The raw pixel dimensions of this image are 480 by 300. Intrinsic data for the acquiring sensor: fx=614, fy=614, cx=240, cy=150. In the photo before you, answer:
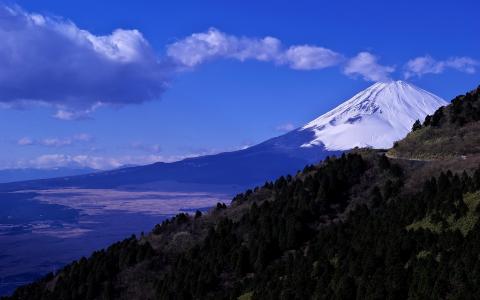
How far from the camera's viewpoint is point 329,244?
97.7 ft

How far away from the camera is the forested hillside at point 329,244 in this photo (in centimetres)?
2200

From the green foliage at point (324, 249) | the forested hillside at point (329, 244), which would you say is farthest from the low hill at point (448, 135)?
the green foliage at point (324, 249)

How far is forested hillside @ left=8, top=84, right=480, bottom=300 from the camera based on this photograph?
22000mm

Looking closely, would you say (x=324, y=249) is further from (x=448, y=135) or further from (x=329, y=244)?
(x=448, y=135)

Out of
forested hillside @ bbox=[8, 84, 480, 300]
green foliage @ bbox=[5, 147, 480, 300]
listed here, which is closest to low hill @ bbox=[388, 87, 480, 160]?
forested hillside @ bbox=[8, 84, 480, 300]

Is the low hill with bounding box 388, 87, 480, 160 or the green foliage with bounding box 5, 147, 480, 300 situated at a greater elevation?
the low hill with bounding box 388, 87, 480, 160

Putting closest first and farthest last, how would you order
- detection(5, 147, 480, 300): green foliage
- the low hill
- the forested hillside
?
detection(5, 147, 480, 300): green foliage
the forested hillside
the low hill

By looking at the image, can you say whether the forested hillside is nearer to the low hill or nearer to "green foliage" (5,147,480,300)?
"green foliage" (5,147,480,300)

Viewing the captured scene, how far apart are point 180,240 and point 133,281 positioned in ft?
17.8

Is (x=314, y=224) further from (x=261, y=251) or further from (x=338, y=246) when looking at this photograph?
(x=338, y=246)

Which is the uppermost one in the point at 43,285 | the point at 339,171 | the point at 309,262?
the point at 339,171

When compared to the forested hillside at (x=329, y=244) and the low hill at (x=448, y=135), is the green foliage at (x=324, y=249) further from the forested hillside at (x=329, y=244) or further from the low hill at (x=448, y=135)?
the low hill at (x=448, y=135)

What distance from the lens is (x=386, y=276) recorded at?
21906mm

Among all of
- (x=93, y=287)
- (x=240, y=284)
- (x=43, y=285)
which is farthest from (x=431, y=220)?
(x=43, y=285)
